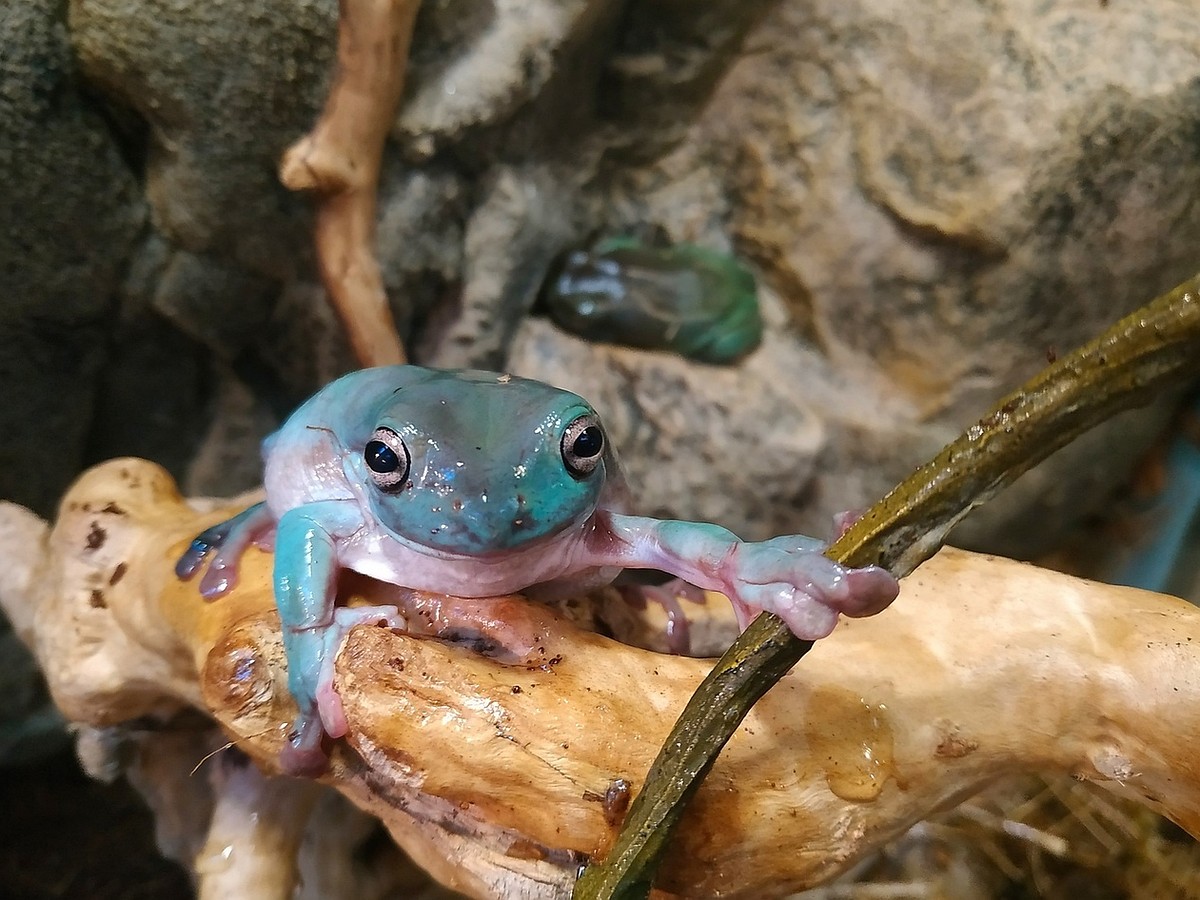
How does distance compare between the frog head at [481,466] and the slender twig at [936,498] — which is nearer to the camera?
the slender twig at [936,498]

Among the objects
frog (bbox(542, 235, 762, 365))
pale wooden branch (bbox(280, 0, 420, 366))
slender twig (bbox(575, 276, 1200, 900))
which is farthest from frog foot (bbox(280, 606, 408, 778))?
frog (bbox(542, 235, 762, 365))

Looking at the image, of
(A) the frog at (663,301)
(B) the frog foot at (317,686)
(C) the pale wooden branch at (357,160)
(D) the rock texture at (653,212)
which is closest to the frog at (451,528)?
(B) the frog foot at (317,686)

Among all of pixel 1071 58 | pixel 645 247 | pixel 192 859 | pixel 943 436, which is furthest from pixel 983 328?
pixel 192 859

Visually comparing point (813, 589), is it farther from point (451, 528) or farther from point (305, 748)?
point (305, 748)

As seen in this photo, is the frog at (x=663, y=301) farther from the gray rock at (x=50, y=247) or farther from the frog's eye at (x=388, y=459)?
the frog's eye at (x=388, y=459)

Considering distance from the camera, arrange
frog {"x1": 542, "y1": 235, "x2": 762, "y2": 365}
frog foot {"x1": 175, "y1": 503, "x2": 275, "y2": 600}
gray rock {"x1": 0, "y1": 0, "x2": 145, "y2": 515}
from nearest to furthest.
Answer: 1. frog foot {"x1": 175, "y1": 503, "x2": 275, "y2": 600}
2. gray rock {"x1": 0, "y1": 0, "x2": 145, "y2": 515}
3. frog {"x1": 542, "y1": 235, "x2": 762, "y2": 365}

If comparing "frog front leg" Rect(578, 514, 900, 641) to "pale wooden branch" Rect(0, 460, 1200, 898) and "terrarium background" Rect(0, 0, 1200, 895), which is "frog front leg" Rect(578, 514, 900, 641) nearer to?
"pale wooden branch" Rect(0, 460, 1200, 898)
